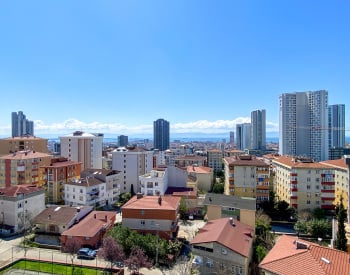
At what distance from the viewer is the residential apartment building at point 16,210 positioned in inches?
1070

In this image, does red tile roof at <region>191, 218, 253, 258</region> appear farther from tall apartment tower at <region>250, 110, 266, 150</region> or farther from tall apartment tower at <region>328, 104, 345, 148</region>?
tall apartment tower at <region>250, 110, 266, 150</region>

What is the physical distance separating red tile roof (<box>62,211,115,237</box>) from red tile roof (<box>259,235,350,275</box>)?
592 inches

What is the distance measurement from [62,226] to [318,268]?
21.6 metres

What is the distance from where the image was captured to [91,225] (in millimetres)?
24891

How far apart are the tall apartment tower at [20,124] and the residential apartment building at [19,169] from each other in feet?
212

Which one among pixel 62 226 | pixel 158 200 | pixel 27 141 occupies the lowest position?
pixel 62 226

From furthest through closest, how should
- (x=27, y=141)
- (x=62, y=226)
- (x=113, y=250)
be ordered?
(x=27, y=141)
(x=62, y=226)
(x=113, y=250)

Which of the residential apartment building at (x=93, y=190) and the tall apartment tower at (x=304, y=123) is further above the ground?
the tall apartment tower at (x=304, y=123)

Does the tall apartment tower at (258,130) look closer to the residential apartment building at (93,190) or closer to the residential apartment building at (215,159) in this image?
the residential apartment building at (215,159)

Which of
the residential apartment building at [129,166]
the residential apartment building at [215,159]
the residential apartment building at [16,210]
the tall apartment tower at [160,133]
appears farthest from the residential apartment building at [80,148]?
the tall apartment tower at [160,133]

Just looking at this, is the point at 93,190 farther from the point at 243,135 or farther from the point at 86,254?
the point at 243,135

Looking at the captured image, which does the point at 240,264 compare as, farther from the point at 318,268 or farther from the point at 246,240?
the point at 318,268

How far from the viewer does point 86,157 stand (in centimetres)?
5388

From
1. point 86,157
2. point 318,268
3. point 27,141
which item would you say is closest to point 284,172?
point 318,268
